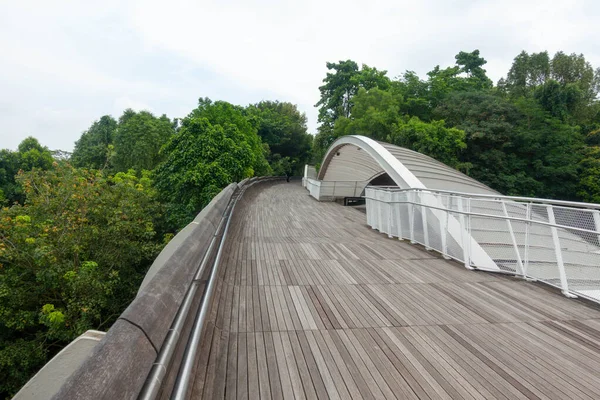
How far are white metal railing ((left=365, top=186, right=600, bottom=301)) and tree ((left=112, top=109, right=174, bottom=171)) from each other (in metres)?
30.8

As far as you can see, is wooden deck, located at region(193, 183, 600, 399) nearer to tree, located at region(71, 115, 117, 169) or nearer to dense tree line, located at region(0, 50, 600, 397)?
dense tree line, located at region(0, 50, 600, 397)

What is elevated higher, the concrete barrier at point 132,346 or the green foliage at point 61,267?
the concrete barrier at point 132,346

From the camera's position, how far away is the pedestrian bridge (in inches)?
71.8

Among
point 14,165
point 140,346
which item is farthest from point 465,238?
point 14,165

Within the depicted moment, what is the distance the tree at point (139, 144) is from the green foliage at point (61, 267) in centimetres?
1842

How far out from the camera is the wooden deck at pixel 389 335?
2.22 m

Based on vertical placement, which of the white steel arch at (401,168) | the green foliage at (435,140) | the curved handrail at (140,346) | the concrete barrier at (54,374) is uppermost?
the green foliage at (435,140)

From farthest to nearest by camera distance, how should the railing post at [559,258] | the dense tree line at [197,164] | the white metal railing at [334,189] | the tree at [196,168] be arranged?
the white metal railing at [334,189] → the tree at [196,168] → the dense tree line at [197,164] → the railing post at [559,258]

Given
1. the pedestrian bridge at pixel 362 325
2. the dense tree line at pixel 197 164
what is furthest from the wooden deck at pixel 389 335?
the dense tree line at pixel 197 164

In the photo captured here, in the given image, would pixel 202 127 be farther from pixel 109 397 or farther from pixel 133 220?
pixel 109 397

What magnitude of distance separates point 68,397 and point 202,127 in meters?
18.7

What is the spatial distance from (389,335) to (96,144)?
2439 inches

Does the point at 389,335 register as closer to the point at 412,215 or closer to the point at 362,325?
the point at 362,325

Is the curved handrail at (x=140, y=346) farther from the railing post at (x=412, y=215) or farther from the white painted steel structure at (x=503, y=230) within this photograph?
the railing post at (x=412, y=215)
